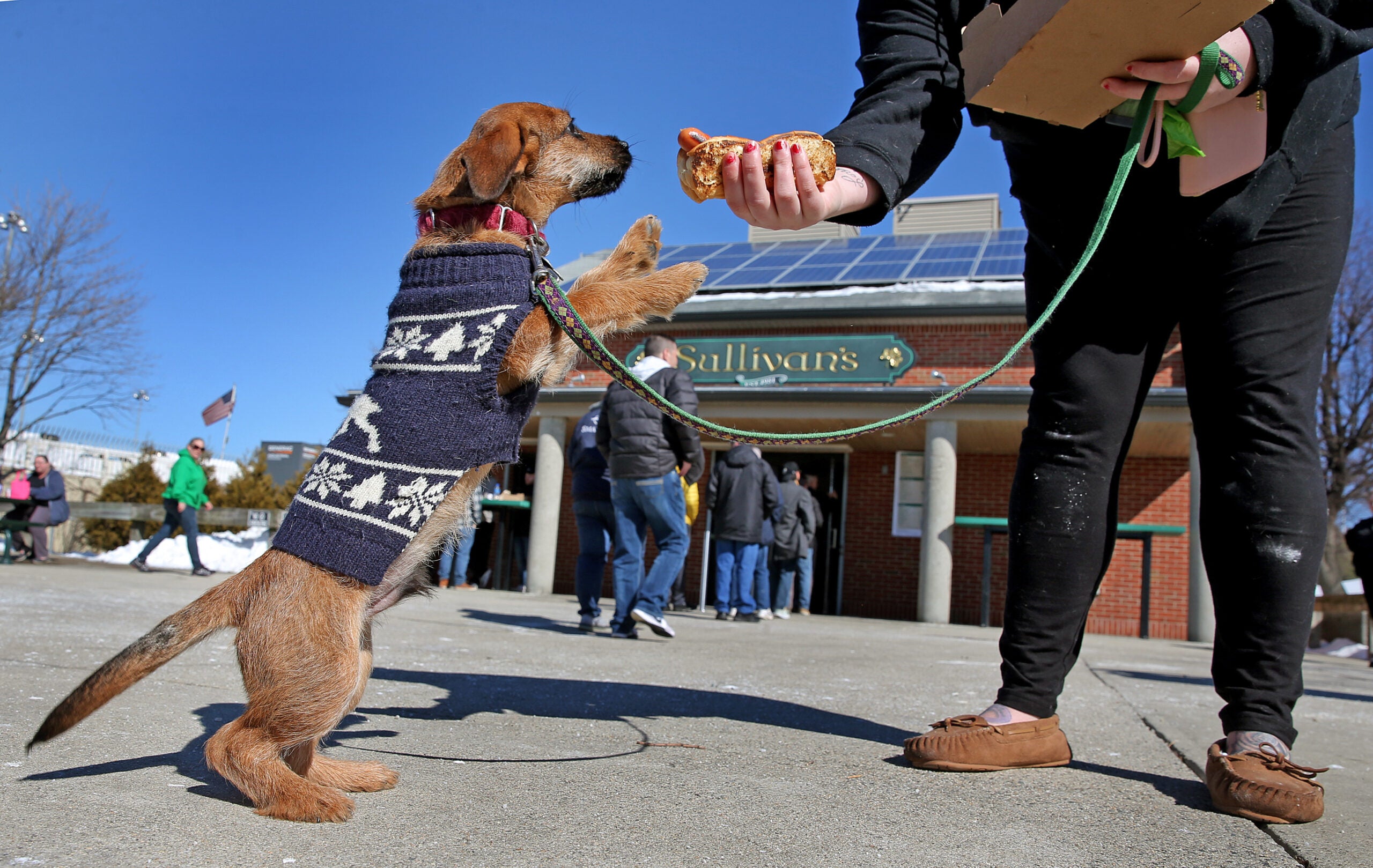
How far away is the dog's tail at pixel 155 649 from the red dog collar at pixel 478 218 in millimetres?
1047

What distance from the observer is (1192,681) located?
5.41 meters

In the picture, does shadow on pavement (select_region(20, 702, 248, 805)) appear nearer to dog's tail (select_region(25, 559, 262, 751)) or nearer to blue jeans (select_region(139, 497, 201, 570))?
dog's tail (select_region(25, 559, 262, 751))

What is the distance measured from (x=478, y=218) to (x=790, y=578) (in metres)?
10.2

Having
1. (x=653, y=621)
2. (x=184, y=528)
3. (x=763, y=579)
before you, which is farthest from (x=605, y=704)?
(x=184, y=528)

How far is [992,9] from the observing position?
1.94 m

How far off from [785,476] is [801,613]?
2519 mm

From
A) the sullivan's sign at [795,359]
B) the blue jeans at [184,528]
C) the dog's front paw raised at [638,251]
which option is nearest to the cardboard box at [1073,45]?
the dog's front paw raised at [638,251]

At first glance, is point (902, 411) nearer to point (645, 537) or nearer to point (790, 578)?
point (790, 578)

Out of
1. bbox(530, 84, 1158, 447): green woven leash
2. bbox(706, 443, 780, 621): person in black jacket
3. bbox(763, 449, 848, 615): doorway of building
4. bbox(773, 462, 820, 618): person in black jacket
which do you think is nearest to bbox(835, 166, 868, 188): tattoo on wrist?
bbox(530, 84, 1158, 447): green woven leash

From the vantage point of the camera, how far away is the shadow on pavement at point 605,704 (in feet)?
8.94

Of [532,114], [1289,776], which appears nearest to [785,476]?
[532,114]

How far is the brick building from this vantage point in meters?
12.9

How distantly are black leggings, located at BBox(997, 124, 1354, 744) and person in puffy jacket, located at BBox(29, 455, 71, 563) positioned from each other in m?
15.1

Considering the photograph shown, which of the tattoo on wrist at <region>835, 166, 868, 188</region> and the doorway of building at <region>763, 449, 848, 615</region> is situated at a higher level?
the tattoo on wrist at <region>835, 166, 868, 188</region>
